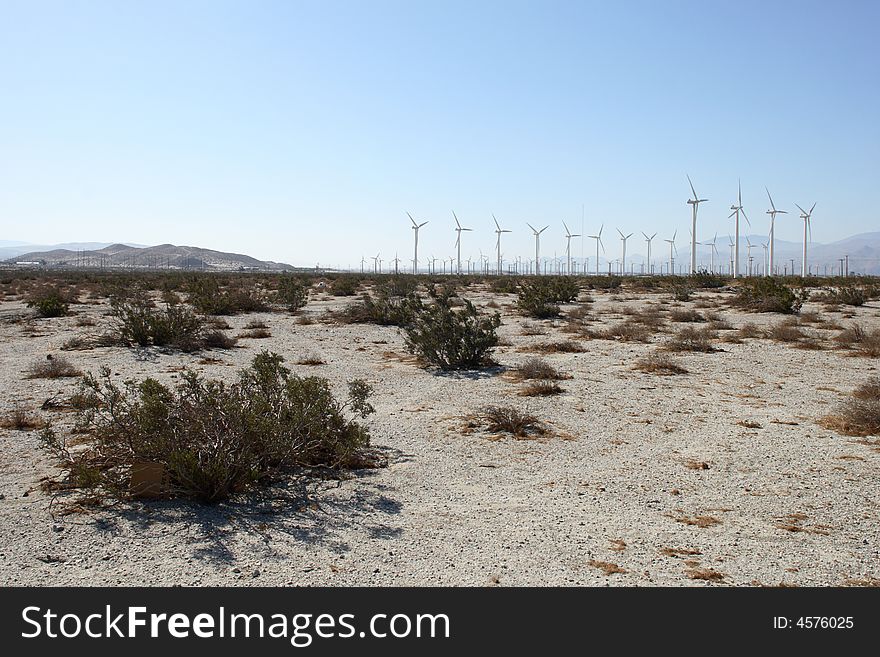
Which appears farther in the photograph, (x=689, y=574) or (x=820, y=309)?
(x=820, y=309)

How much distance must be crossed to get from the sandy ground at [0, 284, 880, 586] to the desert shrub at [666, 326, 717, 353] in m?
5.11

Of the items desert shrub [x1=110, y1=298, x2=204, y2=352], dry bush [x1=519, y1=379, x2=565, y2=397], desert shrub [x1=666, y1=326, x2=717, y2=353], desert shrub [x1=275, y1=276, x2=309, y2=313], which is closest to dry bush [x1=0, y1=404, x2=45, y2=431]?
desert shrub [x1=110, y1=298, x2=204, y2=352]

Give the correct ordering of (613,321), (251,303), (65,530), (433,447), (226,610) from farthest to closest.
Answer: (251,303), (613,321), (433,447), (65,530), (226,610)

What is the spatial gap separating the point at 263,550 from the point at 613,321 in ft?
71.3

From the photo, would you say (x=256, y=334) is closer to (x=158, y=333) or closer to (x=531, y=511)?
(x=158, y=333)

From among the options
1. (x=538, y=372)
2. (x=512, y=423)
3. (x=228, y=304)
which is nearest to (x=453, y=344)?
(x=538, y=372)

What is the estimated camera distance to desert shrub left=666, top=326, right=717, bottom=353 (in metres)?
17.2

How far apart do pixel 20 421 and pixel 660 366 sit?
38.0 feet

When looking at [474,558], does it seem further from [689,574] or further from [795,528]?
[795,528]

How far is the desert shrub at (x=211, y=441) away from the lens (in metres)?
6.34

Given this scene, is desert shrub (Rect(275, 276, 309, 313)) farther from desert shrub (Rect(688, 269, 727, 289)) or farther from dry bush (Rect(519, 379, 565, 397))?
desert shrub (Rect(688, 269, 727, 289))

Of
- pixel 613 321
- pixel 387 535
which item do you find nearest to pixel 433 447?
pixel 387 535

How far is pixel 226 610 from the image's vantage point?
4332 mm

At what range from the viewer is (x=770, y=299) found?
29.1m
